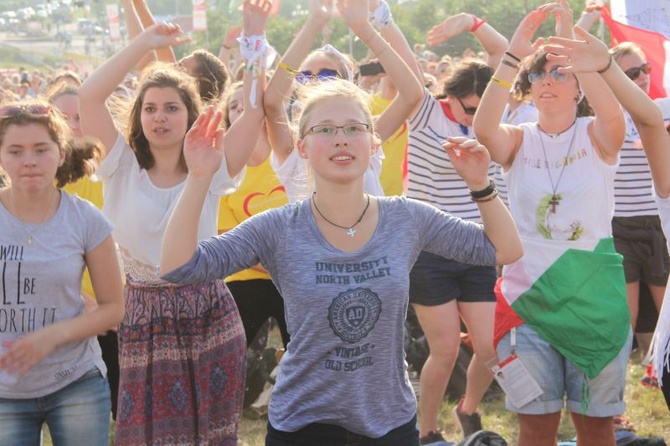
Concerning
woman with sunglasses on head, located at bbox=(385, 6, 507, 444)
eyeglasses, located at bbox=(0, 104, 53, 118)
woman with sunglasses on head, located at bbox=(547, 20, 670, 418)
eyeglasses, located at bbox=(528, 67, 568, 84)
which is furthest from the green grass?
eyeglasses, located at bbox=(0, 104, 53, 118)

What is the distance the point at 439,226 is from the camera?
10.9ft

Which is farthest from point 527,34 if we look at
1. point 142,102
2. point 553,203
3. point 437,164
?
point 142,102

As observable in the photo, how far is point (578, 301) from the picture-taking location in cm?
440

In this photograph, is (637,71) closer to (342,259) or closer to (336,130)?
(336,130)

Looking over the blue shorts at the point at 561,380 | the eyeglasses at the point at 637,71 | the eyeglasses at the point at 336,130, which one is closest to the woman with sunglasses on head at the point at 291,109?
the blue shorts at the point at 561,380

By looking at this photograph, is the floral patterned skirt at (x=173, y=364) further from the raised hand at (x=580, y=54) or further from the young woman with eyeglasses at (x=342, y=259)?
the raised hand at (x=580, y=54)

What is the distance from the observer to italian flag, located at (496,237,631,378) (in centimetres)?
438

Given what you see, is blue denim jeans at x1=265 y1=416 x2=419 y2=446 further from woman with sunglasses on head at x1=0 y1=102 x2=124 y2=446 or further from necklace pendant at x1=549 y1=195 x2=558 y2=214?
necklace pendant at x1=549 y1=195 x2=558 y2=214

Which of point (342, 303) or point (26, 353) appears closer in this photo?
point (342, 303)

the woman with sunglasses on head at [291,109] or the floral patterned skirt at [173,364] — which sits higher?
the woman with sunglasses on head at [291,109]

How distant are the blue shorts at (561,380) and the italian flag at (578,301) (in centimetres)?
4

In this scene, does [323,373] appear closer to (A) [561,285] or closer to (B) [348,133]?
(B) [348,133]

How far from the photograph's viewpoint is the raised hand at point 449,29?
5816 millimetres

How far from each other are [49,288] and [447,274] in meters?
2.37
